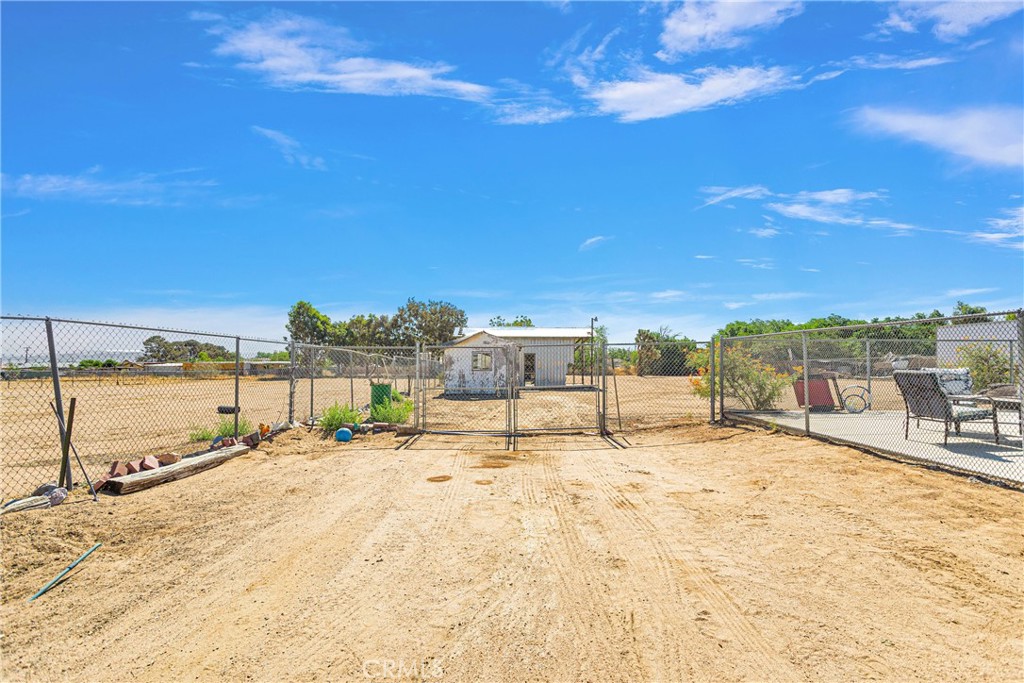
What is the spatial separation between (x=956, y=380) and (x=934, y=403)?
4.84 ft

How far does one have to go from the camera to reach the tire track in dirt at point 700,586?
3191 millimetres

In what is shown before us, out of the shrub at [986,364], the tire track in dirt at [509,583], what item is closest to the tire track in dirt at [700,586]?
the tire track in dirt at [509,583]

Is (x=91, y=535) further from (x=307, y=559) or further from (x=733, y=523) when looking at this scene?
(x=733, y=523)

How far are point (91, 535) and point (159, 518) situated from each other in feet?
2.12

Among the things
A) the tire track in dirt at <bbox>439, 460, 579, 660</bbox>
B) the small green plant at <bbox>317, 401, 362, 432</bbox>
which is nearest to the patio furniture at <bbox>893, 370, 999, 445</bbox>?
the tire track in dirt at <bbox>439, 460, 579, 660</bbox>

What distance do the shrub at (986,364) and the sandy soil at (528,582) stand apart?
3.25 meters

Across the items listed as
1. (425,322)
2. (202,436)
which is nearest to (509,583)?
(202,436)

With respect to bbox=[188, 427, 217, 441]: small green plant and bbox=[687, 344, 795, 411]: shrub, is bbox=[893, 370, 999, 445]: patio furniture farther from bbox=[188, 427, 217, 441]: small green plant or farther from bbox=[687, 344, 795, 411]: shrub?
bbox=[188, 427, 217, 441]: small green plant

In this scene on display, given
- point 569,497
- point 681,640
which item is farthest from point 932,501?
point 681,640

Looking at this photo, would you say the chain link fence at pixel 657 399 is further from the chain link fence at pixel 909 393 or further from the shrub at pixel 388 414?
the shrub at pixel 388 414

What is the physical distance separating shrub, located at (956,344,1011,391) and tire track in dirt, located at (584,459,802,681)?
6909 mm

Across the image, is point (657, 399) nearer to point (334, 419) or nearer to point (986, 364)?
point (986, 364)

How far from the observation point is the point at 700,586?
14.0ft

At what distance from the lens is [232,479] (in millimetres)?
7727
